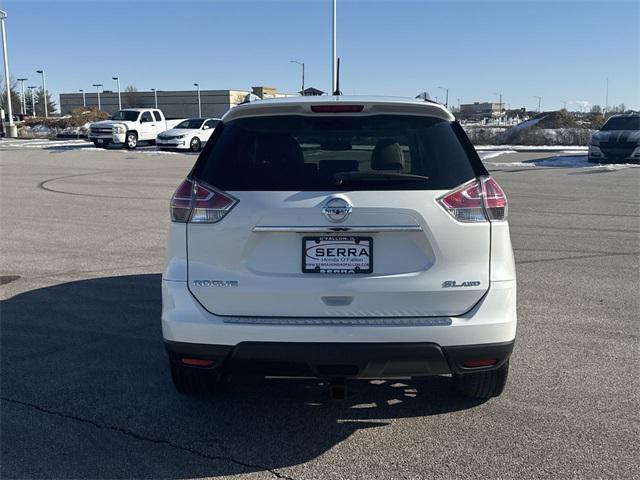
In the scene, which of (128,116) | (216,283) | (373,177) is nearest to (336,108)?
(373,177)

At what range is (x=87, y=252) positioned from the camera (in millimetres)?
8438

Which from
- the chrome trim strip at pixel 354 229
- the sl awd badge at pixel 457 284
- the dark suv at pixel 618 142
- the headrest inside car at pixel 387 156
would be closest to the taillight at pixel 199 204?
the chrome trim strip at pixel 354 229

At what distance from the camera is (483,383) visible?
3939 mm

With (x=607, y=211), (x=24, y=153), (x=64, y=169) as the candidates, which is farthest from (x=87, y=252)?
(x=24, y=153)

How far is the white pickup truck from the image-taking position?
33250 millimetres

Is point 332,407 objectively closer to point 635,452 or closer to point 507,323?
point 507,323

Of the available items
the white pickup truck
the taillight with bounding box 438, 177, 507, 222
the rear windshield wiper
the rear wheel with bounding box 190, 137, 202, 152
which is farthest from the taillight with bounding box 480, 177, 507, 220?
the white pickup truck

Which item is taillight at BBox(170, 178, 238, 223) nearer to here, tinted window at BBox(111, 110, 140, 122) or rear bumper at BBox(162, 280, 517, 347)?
rear bumper at BBox(162, 280, 517, 347)

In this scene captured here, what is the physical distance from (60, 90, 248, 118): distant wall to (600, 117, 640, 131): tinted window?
63693 mm

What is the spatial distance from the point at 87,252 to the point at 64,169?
14.7 meters

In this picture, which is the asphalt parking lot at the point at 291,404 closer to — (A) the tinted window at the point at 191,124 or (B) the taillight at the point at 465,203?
(B) the taillight at the point at 465,203

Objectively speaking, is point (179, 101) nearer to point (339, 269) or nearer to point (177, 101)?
point (177, 101)

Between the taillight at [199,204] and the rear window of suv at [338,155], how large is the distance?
0.19ft

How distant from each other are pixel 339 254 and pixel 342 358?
0.53 m
